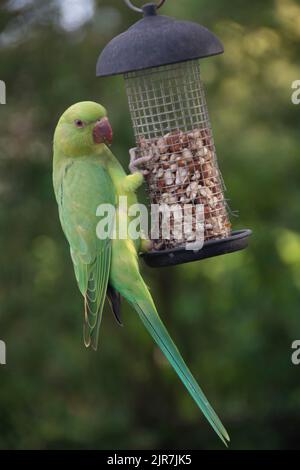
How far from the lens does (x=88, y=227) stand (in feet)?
12.8

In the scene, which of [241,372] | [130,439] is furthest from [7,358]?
[241,372]

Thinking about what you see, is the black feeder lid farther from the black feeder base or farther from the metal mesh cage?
the black feeder base

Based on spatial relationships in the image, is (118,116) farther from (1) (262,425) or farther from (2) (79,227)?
(1) (262,425)

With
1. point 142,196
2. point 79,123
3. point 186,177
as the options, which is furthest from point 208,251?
point 142,196

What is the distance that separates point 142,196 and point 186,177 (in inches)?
55.1

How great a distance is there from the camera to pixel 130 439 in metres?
6.15

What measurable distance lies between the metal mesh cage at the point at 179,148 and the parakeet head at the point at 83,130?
214 millimetres

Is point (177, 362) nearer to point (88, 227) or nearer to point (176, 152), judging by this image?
point (88, 227)

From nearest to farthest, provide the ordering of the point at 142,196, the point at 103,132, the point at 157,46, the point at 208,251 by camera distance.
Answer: the point at 157,46 < the point at 208,251 < the point at 103,132 < the point at 142,196

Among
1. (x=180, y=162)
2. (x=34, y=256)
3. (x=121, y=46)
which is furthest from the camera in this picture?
(x=34, y=256)

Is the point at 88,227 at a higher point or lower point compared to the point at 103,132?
lower

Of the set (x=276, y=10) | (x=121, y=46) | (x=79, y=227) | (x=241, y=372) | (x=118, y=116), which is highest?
(x=276, y=10)

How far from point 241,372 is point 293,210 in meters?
1.52

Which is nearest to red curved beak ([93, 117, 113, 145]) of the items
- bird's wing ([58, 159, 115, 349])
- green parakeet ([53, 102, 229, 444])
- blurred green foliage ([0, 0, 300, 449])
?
green parakeet ([53, 102, 229, 444])
